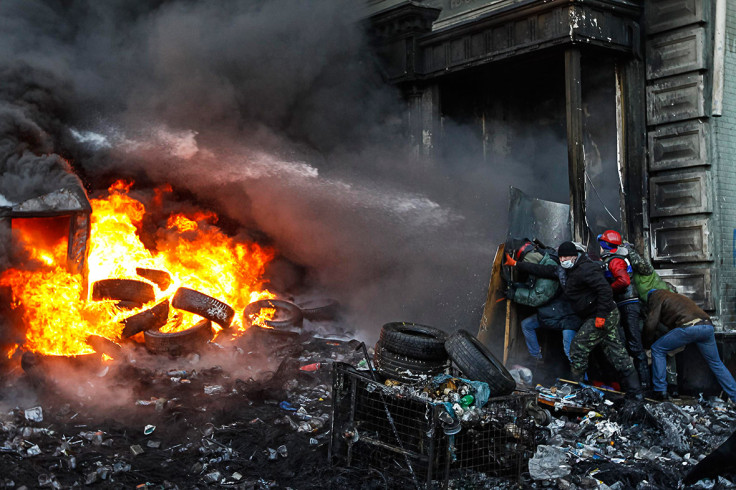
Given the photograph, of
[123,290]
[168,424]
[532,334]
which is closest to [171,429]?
[168,424]

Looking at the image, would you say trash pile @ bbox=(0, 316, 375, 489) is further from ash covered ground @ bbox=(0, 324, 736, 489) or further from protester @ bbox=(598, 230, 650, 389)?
protester @ bbox=(598, 230, 650, 389)

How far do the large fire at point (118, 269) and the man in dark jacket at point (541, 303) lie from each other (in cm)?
437

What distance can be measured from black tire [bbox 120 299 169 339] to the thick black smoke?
11.5 ft

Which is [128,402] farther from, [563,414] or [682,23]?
[682,23]

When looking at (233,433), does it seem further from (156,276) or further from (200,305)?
(156,276)

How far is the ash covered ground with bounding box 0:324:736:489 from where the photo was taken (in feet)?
17.5

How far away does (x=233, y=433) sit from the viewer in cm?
617

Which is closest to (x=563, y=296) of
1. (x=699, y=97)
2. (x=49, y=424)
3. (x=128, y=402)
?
(x=699, y=97)

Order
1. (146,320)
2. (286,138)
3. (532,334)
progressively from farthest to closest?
(286,138)
(146,320)
(532,334)

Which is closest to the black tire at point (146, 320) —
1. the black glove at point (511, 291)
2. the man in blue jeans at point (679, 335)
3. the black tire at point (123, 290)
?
the black tire at point (123, 290)

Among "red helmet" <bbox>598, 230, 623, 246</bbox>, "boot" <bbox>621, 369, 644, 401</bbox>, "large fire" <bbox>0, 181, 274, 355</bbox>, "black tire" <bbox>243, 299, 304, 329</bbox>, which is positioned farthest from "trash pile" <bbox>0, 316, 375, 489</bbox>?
"red helmet" <bbox>598, 230, 623, 246</bbox>

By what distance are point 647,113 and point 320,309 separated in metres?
6.14

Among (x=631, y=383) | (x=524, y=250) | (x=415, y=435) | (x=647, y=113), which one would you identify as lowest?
(x=631, y=383)

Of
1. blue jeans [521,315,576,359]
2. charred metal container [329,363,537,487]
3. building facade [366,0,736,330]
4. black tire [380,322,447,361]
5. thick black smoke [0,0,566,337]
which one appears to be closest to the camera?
charred metal container [329,363,537,487]
